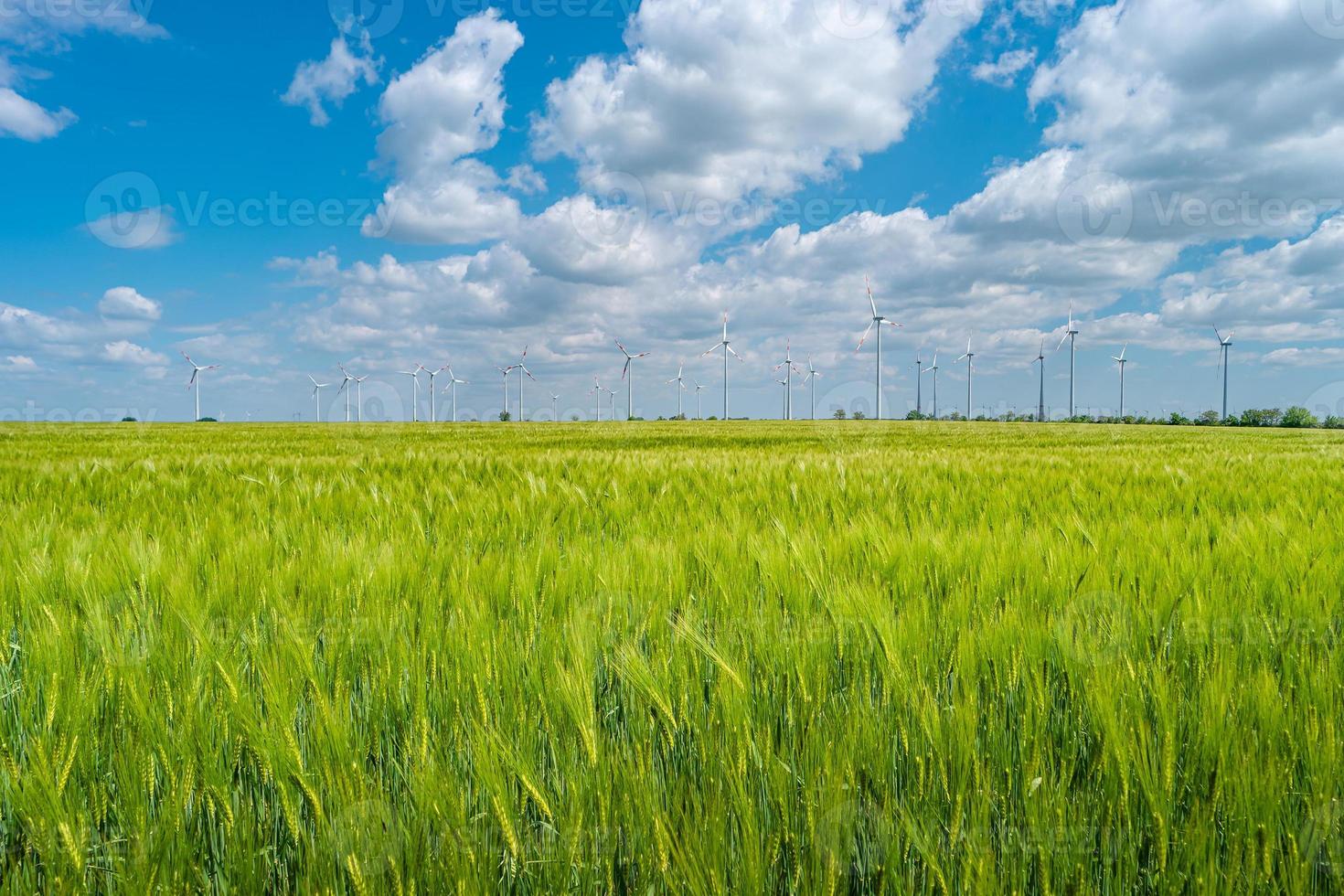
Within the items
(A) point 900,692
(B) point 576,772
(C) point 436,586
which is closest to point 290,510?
(C) point 436,586

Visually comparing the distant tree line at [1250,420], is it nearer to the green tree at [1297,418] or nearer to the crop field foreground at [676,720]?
the green tree at [1297,418]

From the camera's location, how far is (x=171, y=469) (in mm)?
6379

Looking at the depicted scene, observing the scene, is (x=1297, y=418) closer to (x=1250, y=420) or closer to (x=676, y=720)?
(x=1250, y=420)

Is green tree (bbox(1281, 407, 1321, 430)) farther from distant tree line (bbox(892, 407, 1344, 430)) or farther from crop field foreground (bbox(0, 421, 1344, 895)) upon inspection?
crop field foreground (bbox(0, 421, 1344, 895))

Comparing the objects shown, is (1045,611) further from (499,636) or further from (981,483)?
(981,483)

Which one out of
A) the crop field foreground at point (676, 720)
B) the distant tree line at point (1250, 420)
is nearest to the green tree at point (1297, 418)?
the distant tree line at point (1250, 420)

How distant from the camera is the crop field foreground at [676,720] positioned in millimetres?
936

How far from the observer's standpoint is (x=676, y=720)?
4.10 ft

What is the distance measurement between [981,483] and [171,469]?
289 inches

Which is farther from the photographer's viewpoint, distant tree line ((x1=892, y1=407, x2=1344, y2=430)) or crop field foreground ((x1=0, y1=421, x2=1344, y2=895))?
distant tree line ((x1=892, y1=407, x2=1344, y2=430))

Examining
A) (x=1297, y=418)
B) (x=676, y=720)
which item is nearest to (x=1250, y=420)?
(x=1297, y=418)

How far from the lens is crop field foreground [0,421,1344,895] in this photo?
3.07 ft

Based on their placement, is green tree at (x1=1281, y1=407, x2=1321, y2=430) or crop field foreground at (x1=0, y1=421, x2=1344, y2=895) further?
green tree at (x1=1281, y1=407, x2=1321, y2=430)

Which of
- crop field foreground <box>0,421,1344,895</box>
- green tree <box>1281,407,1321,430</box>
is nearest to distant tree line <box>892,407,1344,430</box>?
green tree <box>1281,407,1321,430</box>
